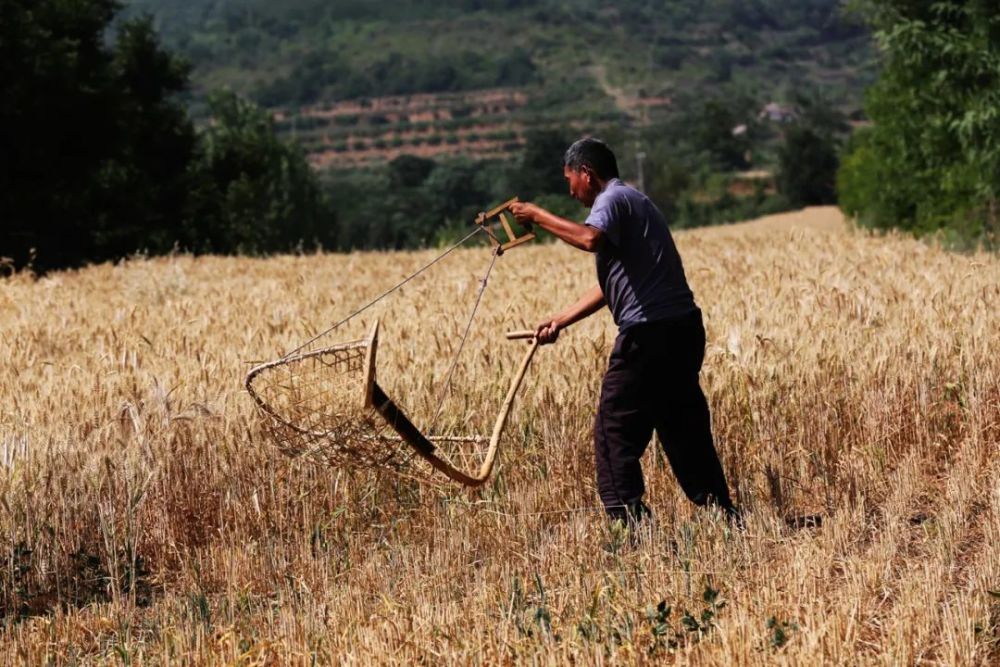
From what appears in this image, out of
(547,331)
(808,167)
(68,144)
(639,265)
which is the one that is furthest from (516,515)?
(808,167)

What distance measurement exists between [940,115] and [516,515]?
21.5m

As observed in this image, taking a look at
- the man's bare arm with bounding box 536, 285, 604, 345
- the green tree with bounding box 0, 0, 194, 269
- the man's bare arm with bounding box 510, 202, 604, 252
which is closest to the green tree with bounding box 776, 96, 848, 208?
the green tree with bounding box 0, 0, 194, 269

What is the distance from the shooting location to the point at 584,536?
6395mm

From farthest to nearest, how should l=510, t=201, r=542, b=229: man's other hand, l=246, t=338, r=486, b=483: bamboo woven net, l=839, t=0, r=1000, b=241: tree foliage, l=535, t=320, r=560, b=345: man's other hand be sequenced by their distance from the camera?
l=839, t=0, r=1000, b=241: tree foliage, l=535, t=320, r=560, b=345: man's other hand, l=246, t=338, r=486, b=483: bamboo woven net, l=510, t=201, r=542, b=229: man's other hand

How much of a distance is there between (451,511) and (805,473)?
2.17 m

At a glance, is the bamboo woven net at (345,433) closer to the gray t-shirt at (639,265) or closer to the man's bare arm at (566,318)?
the man's bare arm at (566,318)

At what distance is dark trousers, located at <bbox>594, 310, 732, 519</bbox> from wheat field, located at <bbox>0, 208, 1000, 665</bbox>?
0.74ft

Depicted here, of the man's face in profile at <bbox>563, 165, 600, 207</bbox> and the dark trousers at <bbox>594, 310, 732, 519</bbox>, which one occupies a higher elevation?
the man's face in profile at <bbox>563, 165, 600, 207</bbox>

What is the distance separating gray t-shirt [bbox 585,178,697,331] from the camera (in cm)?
629

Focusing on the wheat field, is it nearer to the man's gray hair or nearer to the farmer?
the farmer

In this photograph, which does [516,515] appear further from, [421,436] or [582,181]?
[582,181]

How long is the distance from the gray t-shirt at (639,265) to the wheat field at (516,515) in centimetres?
106

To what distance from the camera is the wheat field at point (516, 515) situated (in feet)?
16.8

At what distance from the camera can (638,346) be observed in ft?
20.8
